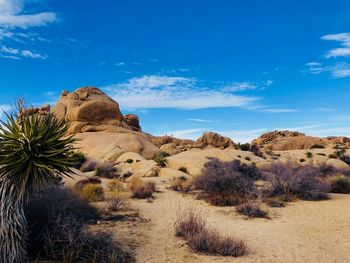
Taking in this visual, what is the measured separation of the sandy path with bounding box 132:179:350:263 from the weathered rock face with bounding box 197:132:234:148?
4811cm

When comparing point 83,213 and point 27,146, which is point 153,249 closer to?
point 83,213

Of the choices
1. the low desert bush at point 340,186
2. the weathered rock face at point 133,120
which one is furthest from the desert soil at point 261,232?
the weathered rock face at point 133,120

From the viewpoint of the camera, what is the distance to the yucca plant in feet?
19.3

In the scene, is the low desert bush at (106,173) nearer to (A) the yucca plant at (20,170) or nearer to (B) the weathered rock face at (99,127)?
(B) the weathered rock face at (99,127)

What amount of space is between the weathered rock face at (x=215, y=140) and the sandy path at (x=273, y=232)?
48.1 meters

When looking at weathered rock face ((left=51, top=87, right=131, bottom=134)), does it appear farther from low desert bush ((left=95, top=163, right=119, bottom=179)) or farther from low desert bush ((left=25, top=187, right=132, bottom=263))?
low desert bush ((left=25, top=187, right=132, bottom=263))

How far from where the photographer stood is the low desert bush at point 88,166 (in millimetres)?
29828

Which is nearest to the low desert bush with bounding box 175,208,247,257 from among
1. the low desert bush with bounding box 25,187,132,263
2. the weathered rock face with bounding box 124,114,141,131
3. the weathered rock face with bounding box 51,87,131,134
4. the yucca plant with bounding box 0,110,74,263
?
the low desert bush with bounding box 25,187,132,263

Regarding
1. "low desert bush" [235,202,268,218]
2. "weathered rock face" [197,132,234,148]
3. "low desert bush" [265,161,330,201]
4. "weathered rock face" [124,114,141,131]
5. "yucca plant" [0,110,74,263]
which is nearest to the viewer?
"yucca plant" [0,110,74,263]

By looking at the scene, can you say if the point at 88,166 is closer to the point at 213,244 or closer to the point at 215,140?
the point at 213,244

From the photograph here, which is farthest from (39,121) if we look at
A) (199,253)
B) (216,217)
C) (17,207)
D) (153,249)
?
(216,217)

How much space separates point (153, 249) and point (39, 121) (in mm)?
4128

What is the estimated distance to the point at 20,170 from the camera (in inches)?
234

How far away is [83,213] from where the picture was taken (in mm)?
10367
